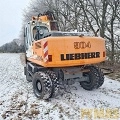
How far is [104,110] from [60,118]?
4.10 ft

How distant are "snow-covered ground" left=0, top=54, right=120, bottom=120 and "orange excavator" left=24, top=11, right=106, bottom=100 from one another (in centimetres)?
38

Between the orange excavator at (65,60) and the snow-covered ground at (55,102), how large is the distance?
38 centimetres

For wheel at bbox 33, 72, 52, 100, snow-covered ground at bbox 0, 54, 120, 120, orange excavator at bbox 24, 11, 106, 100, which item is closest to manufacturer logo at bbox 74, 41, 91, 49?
orange excavator at bbox 24, 11, 106, 100

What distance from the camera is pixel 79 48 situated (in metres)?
7.57

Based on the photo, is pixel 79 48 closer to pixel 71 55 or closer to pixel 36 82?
pixel 71 55

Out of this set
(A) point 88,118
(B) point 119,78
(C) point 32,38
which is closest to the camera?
(A) point 88,118

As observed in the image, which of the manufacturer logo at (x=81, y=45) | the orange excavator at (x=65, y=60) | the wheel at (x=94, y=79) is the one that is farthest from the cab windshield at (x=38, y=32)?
the wheel at (x=94, y=79)

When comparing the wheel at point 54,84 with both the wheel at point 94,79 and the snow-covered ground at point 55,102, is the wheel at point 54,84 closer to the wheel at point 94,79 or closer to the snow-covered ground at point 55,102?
the snow-covered ground at point 55,102

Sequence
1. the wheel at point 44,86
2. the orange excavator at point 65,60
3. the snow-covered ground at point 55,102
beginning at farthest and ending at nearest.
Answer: the wheel at point 44,86
the orange excavator at point 65,60
the snow-covered ground at point 55,102

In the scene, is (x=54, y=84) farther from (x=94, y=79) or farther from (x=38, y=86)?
(x=94, y=79)

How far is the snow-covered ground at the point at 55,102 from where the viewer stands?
626 cm

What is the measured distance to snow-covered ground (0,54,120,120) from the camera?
6.26 meters

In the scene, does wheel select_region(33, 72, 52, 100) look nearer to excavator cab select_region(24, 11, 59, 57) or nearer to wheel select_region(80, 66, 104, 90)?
excavator cab select_region(24, 11, 59, 57)


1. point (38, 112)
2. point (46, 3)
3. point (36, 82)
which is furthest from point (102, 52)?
point (46, 3)
